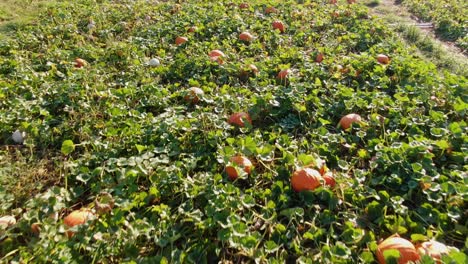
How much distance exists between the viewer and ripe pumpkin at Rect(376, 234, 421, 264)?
2176mm

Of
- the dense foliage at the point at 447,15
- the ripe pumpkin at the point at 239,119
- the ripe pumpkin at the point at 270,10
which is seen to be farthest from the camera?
the ripe pumpkin at the point at 270,10

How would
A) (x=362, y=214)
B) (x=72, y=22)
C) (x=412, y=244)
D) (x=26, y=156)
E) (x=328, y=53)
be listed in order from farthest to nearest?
(x=72, y=22), (x=328, y=53), (x=26, y=156), (x=362, y=214), (x=412, y=244)

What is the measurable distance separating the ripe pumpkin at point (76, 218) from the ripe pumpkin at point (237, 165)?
3.46 ft

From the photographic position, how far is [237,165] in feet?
9.23

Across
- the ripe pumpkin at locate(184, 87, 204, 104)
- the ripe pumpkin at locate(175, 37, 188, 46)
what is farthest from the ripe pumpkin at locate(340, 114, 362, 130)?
the ripe pumpkin at locate(175, 37, 188, 46)

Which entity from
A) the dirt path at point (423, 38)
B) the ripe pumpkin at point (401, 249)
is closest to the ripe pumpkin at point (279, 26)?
the dirt path at point (423, 38)

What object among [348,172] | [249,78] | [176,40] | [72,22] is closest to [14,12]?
[72,22]

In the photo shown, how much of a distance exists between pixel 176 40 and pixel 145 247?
3.67 meters

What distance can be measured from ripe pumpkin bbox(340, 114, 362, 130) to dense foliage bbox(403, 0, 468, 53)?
11.6 ft

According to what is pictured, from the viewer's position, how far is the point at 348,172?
304 cm

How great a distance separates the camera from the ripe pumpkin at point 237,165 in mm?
2828

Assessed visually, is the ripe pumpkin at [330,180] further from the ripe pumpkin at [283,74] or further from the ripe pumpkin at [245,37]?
the ripe pumpkin at [245,37]

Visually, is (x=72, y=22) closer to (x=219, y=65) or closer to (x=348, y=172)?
(x=219, y=65)

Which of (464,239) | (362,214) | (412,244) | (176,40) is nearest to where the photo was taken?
(412,244)
